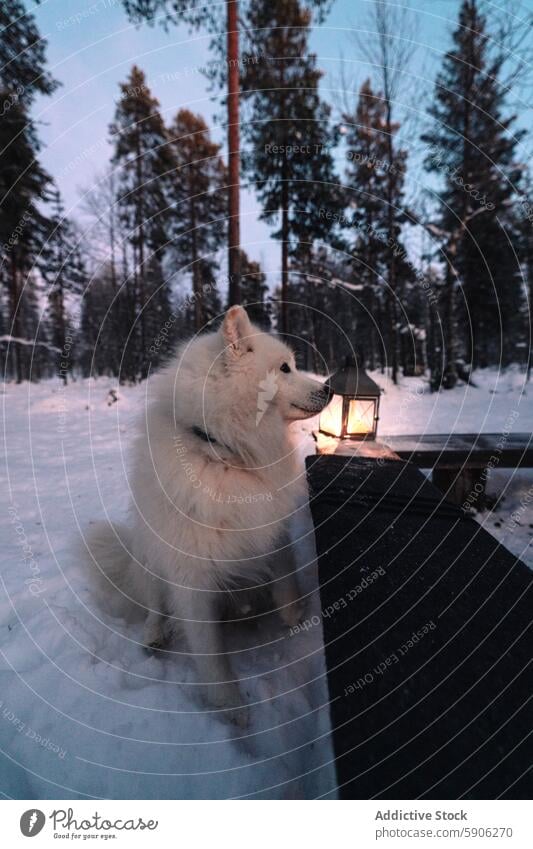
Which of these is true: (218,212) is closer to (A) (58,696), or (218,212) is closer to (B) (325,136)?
(B) (325,136)

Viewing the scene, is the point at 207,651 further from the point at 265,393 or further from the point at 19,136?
the point at 19,136

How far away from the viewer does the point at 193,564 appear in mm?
2207

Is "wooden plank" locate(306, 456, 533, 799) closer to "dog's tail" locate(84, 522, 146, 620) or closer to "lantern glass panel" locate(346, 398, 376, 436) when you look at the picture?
"dog's tail" locate(84, 522, 146, 620)

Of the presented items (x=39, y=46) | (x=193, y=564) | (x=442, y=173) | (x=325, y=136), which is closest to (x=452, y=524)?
(x=193, y=564)

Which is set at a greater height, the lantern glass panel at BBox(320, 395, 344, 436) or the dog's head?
the dog's head

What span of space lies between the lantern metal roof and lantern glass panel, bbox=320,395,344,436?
6.2 inches

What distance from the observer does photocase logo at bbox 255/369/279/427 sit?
2400 millimetres

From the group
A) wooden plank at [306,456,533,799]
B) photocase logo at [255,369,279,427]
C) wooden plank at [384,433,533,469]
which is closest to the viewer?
wooden plank at [306,456,533,799]

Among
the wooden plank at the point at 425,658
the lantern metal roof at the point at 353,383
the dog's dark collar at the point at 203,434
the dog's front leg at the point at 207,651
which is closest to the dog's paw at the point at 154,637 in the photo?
the dog's front leg at the point at 207,651

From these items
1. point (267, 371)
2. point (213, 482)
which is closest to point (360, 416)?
point (267, 371)
